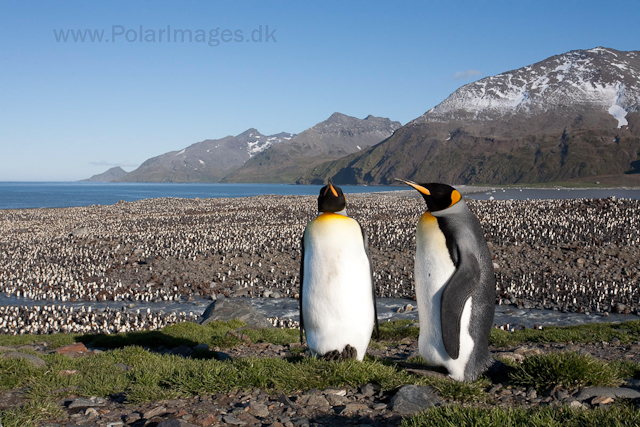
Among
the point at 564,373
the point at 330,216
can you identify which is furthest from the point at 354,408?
the point at 330,216

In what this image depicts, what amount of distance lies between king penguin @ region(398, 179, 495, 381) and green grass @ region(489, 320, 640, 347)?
13.0 ft

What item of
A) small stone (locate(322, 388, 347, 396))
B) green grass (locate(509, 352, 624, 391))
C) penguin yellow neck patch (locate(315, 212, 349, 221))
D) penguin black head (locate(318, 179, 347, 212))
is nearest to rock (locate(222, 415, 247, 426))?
small stone (locate(322, 388, 347, 396))

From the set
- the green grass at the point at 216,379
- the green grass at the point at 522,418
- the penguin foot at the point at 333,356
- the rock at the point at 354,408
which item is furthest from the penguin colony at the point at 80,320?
the green grass at the point at 522,418

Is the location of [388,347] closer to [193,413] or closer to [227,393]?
[227,393]

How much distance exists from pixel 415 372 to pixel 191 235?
903 inches

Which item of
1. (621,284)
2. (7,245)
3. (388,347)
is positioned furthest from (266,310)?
(7,245)

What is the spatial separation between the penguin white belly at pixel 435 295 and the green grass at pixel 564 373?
567 mm

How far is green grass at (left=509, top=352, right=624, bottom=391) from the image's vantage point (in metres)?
4.52

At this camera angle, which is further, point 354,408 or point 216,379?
point 216,379

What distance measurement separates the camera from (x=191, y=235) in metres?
26.5

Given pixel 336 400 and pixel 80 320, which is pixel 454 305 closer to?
pixel 336 400

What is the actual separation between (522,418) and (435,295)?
1.91 m

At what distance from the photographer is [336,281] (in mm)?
5836

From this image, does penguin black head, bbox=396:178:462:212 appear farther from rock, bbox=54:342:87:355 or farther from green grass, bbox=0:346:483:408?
rock, bbox=54:342:87:355
